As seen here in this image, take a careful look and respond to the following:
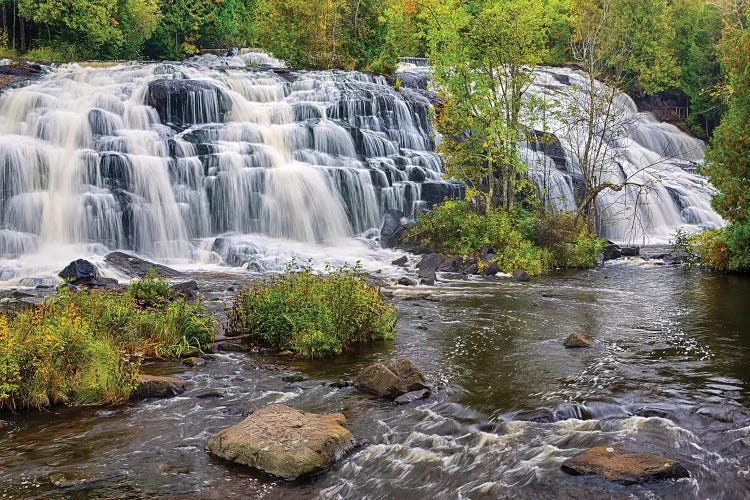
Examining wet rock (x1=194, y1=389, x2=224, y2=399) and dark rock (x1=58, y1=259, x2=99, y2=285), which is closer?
wet rock (x1=194, y1=389, x2=224, y2=399)

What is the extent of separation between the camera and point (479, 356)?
11.8 meters

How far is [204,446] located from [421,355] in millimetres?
4896

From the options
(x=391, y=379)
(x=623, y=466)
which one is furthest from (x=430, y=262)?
(x=623, y=466)

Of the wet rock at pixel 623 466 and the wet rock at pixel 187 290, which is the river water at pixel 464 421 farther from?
the wet rock at pixel 187 290

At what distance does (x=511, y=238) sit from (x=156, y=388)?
15891 mm

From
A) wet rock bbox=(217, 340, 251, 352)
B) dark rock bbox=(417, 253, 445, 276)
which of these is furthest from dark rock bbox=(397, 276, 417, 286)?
wet rock bbox=(217, 340, 251, 352)

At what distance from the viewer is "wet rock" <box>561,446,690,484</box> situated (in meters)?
6.90

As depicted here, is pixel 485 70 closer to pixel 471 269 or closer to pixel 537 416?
pixel 471 269

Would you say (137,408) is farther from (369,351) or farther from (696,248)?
(696,248)

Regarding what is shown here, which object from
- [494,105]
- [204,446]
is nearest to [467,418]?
[204,446]

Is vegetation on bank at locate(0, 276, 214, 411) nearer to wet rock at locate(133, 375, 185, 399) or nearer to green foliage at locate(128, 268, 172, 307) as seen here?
wet rock at locate(133, 375, 185, 399)

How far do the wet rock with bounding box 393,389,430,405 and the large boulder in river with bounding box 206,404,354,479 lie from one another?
1.43 meters

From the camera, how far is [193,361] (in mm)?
11227

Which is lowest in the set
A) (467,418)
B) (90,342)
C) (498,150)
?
(467,418)
